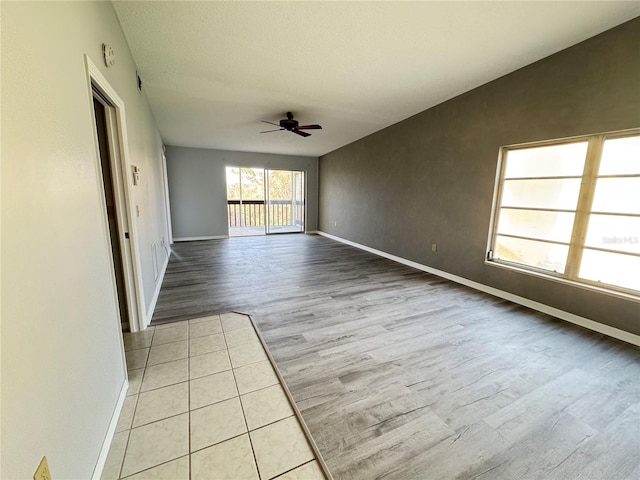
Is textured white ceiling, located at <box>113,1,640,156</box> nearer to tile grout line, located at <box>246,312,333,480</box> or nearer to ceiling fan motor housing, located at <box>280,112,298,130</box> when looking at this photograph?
ceiling fan motor housing, located at <box>280,112,298,130</box>

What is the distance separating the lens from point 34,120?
84 centimetres

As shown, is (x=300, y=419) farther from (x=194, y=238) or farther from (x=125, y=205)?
(x=194, y=238)

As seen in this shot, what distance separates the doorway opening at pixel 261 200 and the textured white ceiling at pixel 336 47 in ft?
13.6

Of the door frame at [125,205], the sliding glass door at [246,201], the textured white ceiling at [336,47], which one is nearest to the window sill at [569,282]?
the textured white ceiling at [336,47]

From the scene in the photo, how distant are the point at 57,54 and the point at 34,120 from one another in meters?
0.42

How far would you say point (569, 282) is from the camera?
2586mm

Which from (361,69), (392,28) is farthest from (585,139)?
(361,69)

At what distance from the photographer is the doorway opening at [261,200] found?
315 inches

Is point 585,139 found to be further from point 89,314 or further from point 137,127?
point 137,127

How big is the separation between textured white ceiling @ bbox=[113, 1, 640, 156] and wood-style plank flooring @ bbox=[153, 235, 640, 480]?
260 centimetres

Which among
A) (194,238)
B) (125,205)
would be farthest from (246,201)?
(125,205)

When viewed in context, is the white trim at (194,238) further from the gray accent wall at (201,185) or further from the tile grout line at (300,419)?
the tile grout line at (300,419)

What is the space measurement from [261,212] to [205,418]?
7743mm

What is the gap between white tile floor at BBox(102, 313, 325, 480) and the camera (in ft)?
3.89
